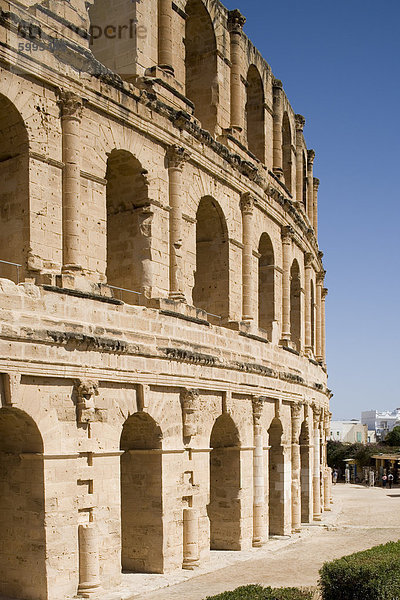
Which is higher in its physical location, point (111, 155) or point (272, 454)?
point (111, 155)

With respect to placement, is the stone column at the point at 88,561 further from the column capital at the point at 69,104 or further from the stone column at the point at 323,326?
the stone column at the point at 323,326

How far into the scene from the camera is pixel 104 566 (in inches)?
476

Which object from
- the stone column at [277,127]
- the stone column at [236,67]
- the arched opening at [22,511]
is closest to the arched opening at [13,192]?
the arched opening at [22,511]

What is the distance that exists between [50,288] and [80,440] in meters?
2.47

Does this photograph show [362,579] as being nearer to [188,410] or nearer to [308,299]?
[188,410]

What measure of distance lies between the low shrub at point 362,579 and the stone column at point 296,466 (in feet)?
34.4

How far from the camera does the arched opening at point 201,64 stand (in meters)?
17.6

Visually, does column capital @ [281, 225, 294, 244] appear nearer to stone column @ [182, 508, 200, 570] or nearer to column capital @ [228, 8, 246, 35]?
column capital @ [228, 8, 246, 35]

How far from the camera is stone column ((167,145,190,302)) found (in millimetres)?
14984

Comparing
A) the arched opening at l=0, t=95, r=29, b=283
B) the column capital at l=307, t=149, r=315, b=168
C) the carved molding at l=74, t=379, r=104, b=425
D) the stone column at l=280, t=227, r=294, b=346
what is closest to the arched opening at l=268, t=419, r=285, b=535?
the stone column at l=280, t=227, r=294, b=346

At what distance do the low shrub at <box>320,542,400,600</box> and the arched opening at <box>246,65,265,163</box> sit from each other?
518 inches

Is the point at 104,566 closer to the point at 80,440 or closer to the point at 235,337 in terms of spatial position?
the point at 80,440

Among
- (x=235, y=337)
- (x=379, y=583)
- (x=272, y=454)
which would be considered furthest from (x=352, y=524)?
(x=379, y=583)

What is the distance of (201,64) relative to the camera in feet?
59.1
